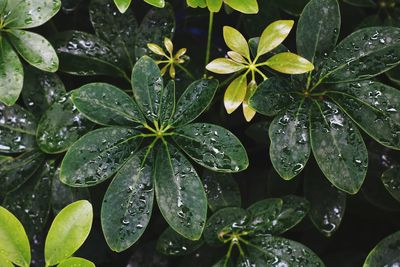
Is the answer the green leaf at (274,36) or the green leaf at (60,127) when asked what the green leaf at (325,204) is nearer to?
the green leaf at (274,36)

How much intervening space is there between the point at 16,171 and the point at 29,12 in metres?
0.30

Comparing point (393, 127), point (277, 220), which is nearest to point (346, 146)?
point (393, 127)

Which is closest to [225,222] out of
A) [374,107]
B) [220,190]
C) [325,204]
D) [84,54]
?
[220,190]

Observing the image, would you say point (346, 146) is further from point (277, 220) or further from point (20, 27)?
point (20, 27)

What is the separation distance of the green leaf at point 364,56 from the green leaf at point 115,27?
40 cm

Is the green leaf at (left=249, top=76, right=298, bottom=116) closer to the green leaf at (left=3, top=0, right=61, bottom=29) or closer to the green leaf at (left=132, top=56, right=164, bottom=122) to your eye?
the green leaf at (left=132, top=56, right=164, bottom=122)

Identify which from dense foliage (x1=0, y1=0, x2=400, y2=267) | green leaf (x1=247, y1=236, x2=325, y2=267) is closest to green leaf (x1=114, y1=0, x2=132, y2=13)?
dense foliage (x1=0, y1=0, x2=400, y2=267)

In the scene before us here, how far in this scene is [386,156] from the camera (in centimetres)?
111

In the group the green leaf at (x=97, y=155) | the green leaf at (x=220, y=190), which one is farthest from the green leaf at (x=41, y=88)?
the green leaf at (x=220, y=190)

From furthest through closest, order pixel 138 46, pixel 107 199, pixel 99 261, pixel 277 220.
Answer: pixel 99 261, pixel 138 46, pixel 277 220, pixel 107 199

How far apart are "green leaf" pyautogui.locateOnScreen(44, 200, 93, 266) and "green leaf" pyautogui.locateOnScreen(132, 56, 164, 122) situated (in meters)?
0.19

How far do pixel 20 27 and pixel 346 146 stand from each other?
583 millimetres

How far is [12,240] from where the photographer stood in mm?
829

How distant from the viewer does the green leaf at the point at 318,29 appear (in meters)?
0.92
